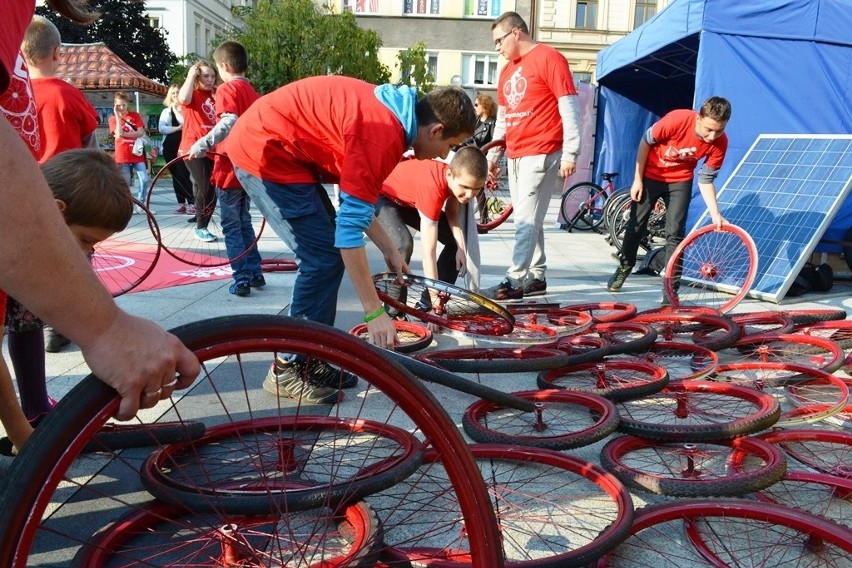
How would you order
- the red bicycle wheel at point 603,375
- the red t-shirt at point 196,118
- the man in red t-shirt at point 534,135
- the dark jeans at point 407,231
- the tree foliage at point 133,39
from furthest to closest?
the tree foliage at point 133,39 → the red t-shirt at point 196,118 → the man in red t-shirt at point 534,135 → the dark jeans at point 407,231 → the red bicycle wheel at point 603,375

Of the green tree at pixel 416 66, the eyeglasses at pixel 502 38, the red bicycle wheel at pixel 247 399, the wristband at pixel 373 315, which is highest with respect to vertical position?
the green tree at pixel 416 66

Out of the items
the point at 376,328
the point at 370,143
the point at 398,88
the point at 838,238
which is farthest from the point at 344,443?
the point at 838,238

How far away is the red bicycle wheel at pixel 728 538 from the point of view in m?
2.29

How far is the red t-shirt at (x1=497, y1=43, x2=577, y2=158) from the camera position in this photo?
22.6 feet

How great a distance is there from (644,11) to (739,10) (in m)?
35.9

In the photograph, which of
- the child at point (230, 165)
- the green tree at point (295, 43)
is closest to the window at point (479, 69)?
the green tree at point (295, 43)

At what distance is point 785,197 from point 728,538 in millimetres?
6107

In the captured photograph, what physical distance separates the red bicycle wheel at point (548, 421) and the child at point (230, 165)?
138 inches

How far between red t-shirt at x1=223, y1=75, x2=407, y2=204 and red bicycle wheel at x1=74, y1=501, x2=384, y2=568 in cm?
138

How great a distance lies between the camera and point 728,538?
8.22 ft

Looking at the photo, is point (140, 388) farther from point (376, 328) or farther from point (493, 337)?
point (493, 337)

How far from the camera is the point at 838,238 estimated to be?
28.0ft

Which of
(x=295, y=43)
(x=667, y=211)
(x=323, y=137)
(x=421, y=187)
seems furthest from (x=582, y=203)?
(x=295, y=43)

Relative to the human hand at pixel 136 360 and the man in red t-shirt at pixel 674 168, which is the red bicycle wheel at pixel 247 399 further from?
the man in red t-shirt at pixel 674 168
